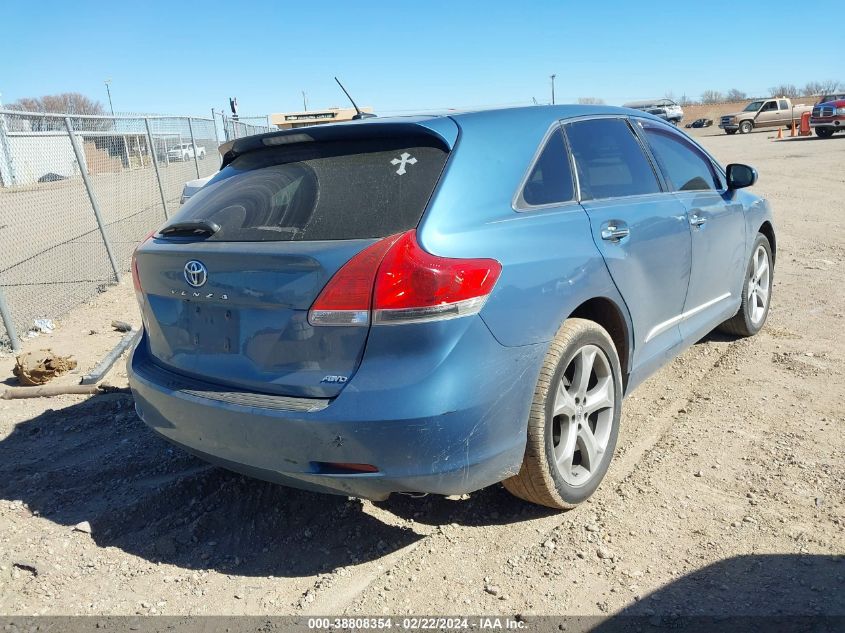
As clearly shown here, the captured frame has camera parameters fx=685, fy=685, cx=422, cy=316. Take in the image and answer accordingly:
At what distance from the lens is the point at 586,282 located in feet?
9.48

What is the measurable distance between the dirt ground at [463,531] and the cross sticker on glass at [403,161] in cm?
152

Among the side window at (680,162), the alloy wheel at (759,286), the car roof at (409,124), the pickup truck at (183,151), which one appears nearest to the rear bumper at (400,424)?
the car roof at (409,124)

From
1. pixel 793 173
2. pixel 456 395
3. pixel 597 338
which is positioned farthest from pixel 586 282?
pixel 793 173

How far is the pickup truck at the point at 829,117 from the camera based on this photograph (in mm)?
29016

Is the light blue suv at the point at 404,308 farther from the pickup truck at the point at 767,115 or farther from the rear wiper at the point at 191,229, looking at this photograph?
the pickup truck at the point at 767,115

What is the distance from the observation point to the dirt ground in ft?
8.29

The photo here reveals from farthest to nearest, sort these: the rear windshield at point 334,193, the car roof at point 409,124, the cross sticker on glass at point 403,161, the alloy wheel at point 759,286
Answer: the alloy wheel at point 759,286 → the car roof at point 409,124 → the cross sticker on glass at point 403,161 → the rear windshield at point 334,193

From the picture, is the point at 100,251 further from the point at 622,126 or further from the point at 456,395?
the point at 456,395

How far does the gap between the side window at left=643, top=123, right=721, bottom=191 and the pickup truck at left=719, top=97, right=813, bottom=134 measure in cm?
3890

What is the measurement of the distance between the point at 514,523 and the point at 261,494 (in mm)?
1207

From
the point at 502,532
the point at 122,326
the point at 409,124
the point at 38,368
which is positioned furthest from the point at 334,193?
the point at 122,326

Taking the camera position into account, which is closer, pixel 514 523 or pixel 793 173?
pixel 514 523

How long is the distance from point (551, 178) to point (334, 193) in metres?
1.01

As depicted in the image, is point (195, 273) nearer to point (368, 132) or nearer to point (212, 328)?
point (212, 328)
